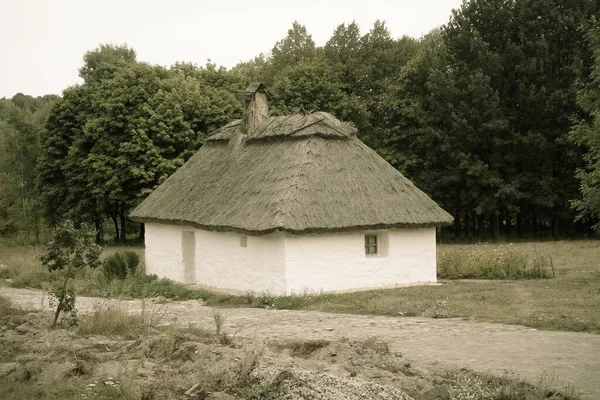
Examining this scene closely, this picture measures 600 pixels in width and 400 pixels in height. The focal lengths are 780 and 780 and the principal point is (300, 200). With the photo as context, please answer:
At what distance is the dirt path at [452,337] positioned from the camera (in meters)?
10.6

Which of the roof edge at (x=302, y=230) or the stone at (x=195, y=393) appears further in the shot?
the roof edge at (x=302, y=230)

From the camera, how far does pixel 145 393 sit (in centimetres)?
951

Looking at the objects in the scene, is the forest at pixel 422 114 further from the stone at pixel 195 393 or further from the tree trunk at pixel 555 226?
the stone at pixel 195 393

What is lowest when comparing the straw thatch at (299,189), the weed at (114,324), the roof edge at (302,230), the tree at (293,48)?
the weed at (114,324)

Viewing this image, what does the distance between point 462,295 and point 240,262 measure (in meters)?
6.14

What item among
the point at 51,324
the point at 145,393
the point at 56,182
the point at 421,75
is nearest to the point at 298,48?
the point at 421,75

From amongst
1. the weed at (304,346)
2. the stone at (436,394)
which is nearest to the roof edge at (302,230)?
the weed at (304,346)

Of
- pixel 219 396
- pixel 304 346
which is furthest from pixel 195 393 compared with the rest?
pixel 304 346

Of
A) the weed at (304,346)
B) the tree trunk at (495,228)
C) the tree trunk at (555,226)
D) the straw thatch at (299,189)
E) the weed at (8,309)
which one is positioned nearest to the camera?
the weed at (304,346)

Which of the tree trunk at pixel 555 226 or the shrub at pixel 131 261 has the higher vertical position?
the tree trunk at pixel 555 226

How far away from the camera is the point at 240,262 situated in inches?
830

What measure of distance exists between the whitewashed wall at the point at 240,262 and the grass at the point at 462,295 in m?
0.65

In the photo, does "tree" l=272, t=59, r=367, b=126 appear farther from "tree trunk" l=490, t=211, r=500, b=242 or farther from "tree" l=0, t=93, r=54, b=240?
"tree" l=0, t=93, r=54, b=240

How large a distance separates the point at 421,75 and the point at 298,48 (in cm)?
1466
